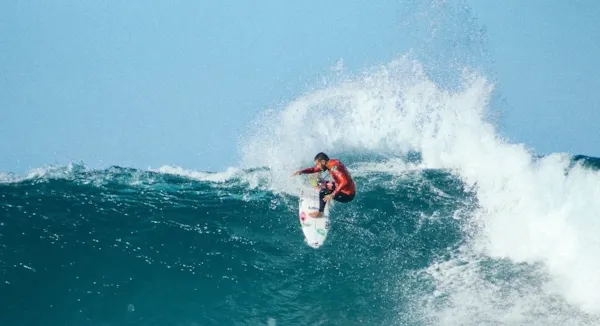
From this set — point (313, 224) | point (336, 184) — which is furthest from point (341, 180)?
point (313, 224)

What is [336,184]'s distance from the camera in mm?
9695

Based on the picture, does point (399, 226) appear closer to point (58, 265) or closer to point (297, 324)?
point (297, 324)

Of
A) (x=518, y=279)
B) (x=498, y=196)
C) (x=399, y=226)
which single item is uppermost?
(x=498, y=196)

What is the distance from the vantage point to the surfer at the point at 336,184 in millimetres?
9547

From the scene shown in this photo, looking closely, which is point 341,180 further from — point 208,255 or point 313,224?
point 208,255

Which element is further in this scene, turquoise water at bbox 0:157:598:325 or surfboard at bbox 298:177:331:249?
surfboard at bbox 298:177:331:249

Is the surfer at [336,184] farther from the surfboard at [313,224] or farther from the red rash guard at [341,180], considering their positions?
the surfboard at [313,224]

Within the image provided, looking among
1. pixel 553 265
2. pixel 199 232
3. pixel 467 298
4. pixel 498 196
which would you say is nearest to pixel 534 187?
pixel 498 196

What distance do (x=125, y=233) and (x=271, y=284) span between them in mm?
3677

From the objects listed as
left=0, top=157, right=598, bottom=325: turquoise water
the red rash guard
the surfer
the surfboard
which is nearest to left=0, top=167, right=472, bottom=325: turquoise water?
left=0, top=157, right=598, bottom=325: turquoise water

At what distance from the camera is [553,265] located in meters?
8.87

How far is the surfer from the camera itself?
9547mm

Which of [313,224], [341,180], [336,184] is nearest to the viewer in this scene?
[341,180]

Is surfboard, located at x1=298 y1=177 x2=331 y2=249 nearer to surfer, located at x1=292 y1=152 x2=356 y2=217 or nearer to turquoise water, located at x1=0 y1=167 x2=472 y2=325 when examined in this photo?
surfer, located at x1=292 y1=152 x2=356 y2=217
